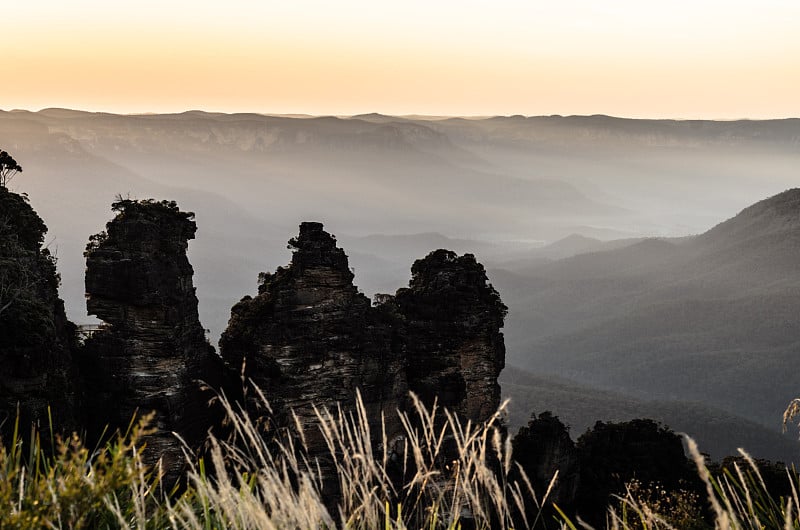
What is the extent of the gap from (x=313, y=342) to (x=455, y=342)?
9.06 metres

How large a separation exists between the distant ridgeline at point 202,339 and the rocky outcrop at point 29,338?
53mm

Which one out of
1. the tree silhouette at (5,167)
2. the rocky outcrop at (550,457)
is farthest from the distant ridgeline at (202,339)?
the rocky outcrop at (550,457)

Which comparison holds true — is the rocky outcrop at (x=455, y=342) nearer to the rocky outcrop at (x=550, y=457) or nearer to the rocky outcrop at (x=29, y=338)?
the rocky outcrop at (x=550, y=457)

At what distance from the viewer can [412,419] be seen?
3638cm

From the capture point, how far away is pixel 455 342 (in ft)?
123

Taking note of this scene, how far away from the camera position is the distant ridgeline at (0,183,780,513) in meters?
24.7

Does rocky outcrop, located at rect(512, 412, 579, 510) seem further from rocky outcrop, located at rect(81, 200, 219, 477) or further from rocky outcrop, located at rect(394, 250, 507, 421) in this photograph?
rocky outcrop, located at rect(81, 200, 219, 477)

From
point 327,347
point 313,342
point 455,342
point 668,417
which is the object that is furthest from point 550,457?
point 668,417

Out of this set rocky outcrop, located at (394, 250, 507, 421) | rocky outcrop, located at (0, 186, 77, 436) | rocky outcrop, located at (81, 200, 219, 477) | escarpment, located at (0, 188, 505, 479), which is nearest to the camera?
rocky outcrop, located at (0, 186, 77, 436)

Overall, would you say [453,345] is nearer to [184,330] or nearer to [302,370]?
[302,370]

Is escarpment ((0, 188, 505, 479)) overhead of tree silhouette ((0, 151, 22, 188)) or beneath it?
beneath

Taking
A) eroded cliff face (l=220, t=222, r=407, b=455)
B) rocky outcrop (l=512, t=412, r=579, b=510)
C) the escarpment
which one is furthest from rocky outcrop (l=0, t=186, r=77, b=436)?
rocky outcrop (l=512, t=412, r=579, b=510)

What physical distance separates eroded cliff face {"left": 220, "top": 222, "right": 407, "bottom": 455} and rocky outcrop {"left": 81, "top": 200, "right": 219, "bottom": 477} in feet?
10.6

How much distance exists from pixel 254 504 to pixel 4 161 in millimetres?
26672
